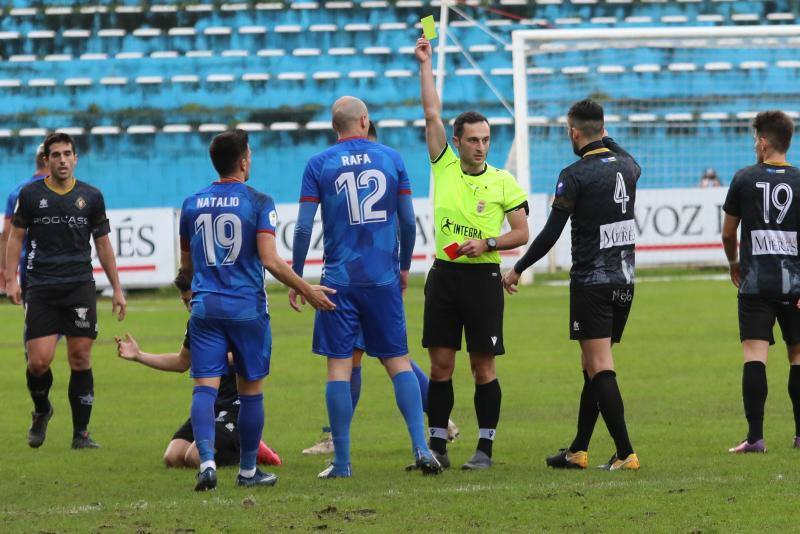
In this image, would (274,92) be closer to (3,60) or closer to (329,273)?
(3,60)

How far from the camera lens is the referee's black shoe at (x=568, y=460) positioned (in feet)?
25.1

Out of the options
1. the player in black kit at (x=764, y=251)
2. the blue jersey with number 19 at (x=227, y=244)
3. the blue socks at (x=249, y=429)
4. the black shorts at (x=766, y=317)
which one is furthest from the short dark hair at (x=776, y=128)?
the blue socks at (x=249, y=429)

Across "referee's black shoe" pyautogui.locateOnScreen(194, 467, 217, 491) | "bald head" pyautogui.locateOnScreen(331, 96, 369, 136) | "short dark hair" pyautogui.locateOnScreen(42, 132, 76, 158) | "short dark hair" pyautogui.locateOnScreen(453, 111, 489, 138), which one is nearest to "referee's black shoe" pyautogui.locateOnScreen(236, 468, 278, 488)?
"referee's black shoe" pyautogui.locateOnScreen(194, 467, 217, 491)

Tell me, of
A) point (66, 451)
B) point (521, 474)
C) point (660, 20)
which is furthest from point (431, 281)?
point (660, 20)

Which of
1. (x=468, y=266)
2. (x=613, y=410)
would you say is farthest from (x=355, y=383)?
(x=613, y=410)

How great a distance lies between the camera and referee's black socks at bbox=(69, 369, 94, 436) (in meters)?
9.32

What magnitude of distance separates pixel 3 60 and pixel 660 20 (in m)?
16.1

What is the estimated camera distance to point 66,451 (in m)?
9.07

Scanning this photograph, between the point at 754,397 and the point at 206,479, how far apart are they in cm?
336

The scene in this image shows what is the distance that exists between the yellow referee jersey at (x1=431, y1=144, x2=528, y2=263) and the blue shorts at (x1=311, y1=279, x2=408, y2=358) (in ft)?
1.66

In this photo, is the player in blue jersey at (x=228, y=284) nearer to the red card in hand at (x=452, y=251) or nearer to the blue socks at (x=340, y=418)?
the blue socks at (x=340, y=418)

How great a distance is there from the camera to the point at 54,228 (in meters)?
9.43

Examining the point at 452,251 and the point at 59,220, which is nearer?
the point at 452,251

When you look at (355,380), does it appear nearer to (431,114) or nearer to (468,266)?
(468,266)
